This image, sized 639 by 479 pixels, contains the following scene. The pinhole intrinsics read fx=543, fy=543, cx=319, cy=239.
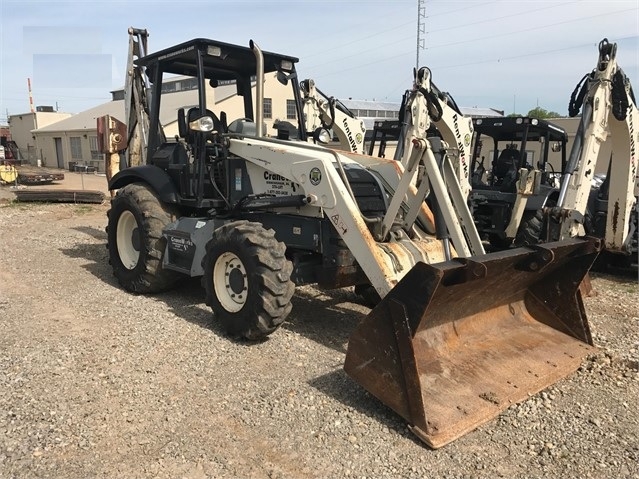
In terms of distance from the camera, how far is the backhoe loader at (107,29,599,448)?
12.0 ft

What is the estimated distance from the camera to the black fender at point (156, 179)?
6.29 meters

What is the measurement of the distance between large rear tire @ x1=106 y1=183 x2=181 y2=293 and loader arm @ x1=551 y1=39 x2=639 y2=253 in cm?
478

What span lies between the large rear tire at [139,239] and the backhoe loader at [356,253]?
20 millimetres

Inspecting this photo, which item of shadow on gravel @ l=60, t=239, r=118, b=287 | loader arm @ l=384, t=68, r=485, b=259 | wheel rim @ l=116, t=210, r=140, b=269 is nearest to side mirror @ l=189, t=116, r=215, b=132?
wheel rim @ l=116, t=210, r=140, b=269

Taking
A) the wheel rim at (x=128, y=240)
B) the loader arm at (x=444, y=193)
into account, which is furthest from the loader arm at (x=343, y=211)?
the wheel rim at (x=128, y=240)

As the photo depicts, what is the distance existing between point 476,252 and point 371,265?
100 cm

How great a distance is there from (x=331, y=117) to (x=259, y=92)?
17.4 ft

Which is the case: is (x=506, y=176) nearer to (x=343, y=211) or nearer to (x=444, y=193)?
(x=444, y=193)

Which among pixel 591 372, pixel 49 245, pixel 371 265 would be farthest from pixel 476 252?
pixel 49 245

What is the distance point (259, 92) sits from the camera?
19.8 ft

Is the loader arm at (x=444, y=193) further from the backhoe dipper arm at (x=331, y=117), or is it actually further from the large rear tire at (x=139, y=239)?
the backhoe dipper arm at (x=331, y=117)

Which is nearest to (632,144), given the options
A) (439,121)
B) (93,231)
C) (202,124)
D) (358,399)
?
(439,121)

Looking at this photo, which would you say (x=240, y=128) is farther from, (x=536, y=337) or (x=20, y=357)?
(x=536, y=337)

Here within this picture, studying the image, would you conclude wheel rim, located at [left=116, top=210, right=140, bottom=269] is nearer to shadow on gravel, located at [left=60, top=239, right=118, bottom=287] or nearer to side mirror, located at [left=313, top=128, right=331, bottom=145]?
shadow on gravel, located at [left=60, top=239, right=118, bottom=287]
